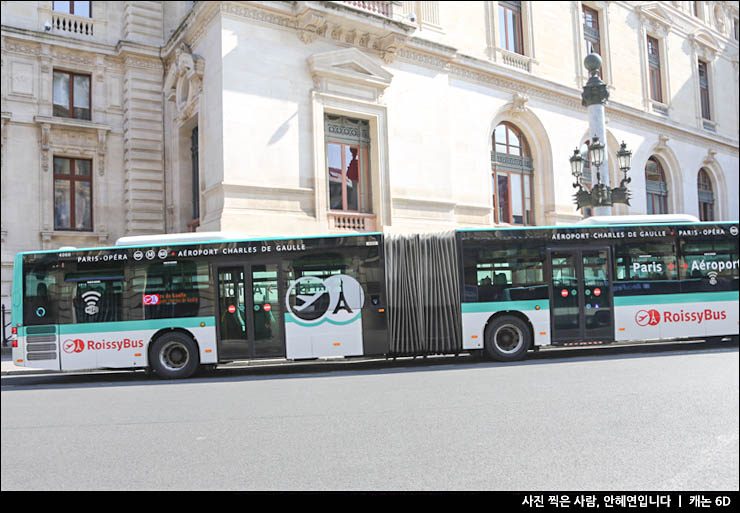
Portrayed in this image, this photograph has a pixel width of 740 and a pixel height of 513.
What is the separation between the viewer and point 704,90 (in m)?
36.0

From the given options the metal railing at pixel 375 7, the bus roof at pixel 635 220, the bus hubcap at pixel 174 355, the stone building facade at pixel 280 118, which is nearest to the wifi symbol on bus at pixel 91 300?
the bus hubcap at pixel 174 355

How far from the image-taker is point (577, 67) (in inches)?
1068

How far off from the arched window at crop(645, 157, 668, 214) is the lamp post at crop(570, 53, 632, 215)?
13808 mm

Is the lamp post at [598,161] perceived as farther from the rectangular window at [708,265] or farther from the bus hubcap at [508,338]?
the bus hubcap at [508,338]

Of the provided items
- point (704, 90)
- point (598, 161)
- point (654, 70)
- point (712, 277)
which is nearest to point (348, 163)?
point (598, 161)

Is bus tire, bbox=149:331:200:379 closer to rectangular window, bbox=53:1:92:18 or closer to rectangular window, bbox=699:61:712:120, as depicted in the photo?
rectangular window, bbox=53:1:92:18

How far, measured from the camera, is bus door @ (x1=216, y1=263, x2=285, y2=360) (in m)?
11.7

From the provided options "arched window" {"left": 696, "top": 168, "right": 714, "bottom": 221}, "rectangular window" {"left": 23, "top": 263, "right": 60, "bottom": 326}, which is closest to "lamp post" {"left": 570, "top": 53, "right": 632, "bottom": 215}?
"rectangular window" {"left": 23, "top": 263, "right": 60, "bottom": 326}

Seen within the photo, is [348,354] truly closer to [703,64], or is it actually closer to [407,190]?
[407,190]

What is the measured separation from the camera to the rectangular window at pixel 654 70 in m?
31.9

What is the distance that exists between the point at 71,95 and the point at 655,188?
2671cm

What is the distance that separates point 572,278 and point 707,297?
122 inches

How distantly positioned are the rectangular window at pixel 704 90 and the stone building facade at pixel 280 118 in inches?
541

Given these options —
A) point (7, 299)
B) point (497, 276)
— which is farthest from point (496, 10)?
point (7, 299)
